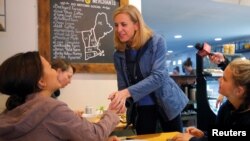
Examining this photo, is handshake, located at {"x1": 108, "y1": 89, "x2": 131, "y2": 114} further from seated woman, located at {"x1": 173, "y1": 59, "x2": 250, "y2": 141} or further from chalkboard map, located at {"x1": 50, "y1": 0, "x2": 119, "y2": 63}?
chalkboard map, located at {"x1": 50, "y1": 0, "x2": 119, "y2": 63}

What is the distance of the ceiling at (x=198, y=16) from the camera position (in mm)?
5296

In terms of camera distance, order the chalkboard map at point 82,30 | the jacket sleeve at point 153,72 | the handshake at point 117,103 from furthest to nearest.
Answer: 1. the chalkboard map at point 82,30
2. the jacket sleeve at point 153,72
3. the handshake at point 117,103

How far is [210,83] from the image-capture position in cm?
331

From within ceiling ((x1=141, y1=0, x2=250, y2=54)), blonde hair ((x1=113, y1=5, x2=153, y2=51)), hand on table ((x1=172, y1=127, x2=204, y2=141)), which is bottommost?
hand on table ((x1=172, y1=127, x2=204, y2=141))

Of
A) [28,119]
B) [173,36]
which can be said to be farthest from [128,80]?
[173,36]

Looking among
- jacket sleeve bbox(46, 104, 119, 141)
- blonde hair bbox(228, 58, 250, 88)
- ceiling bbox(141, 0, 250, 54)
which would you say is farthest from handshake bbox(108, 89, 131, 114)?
ceiling bbox(141, 0, 250, 54)

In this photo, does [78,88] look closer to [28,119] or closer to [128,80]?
[128,80]

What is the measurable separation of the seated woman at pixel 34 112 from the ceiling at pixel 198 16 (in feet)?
13.5

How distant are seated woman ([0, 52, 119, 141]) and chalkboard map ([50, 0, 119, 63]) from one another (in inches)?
66.8

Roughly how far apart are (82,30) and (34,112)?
6.65ft

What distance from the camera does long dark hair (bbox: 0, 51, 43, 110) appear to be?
117 cm

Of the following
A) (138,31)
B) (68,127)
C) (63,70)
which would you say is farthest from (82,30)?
(68,127)

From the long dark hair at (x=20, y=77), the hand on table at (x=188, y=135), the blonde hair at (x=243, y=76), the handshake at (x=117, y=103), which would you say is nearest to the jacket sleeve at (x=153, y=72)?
the handshake at (x=117, y=103)

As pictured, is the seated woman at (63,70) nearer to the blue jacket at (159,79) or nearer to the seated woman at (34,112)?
the blue jacket at (159,79)
